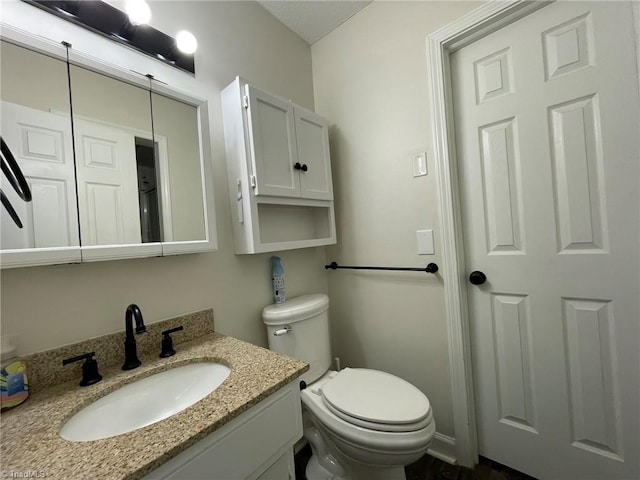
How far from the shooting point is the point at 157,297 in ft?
3.18

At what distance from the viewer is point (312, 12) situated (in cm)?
146

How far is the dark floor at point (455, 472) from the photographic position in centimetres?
117

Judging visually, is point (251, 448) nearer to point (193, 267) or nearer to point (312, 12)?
point (193, 267)

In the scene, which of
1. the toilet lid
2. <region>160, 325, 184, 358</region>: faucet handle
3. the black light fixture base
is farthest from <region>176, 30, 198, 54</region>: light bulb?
the toilet lid

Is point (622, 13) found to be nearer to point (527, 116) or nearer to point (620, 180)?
point (527, 116)

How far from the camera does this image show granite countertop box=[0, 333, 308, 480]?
0.46 m

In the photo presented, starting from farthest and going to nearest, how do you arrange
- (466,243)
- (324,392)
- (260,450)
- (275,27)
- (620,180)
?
(275,27) < (466,243) < (324,392) < (620,180) < (260,450)

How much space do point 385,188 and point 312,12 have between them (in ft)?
3.50

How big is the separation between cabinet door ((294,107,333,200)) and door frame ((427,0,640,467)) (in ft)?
1.86

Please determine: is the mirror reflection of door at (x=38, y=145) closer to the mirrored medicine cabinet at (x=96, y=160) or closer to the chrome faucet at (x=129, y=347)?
the mirrored medicine cabinet at (x=96, y=160)

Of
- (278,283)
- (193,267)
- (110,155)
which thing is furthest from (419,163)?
(110,155)

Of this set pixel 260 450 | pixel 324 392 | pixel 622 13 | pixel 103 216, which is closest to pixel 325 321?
pixel 324 392

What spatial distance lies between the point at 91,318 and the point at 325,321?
0.95 m

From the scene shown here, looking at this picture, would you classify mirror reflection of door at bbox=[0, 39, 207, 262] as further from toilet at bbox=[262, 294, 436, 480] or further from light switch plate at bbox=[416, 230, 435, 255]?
light switch plate at bbox=[416, 230, 435, 255]
